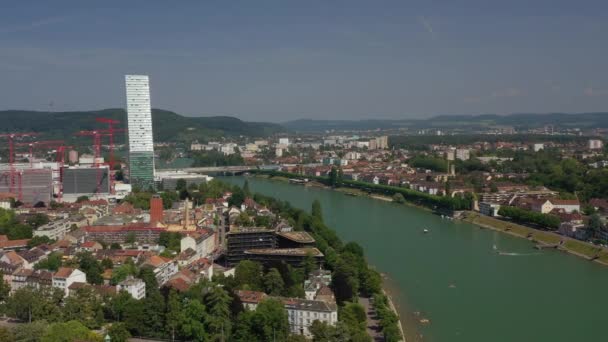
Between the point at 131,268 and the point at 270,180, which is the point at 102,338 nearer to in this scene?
the point at 131,268

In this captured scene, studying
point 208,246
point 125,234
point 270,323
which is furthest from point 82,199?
point 270,323

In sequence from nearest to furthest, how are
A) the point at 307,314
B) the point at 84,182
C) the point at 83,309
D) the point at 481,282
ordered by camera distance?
the point at 307,314 < the point at 83,309 < the point at 481,282 < the point at 84,182

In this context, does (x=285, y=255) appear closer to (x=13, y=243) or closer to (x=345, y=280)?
(x=345, y=280)

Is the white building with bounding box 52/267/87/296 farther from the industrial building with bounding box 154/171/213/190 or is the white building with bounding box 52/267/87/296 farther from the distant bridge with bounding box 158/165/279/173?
the distant bridge with bounding box 158/165/279/173

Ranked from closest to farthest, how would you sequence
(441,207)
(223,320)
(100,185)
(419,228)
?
(223,320) → (419,228) → (441,207) → (100,185)

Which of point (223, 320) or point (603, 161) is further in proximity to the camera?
point (603, 161)

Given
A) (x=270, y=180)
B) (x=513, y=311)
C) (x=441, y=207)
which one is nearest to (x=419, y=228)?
(x=441, y=207)
